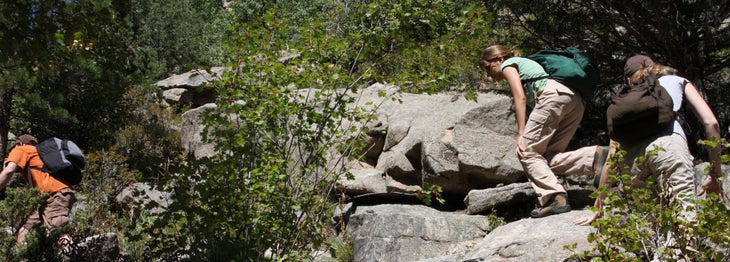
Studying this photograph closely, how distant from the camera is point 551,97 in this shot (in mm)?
4703

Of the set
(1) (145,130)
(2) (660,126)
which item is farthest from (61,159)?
(1) (145,130)

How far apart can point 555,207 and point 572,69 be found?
3.10ft

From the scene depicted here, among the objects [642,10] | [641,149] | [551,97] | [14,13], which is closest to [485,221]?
[551,97]

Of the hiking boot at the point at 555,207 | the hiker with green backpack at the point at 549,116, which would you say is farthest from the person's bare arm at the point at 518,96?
the hiking boot at the point at 555,207

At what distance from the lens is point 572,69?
185 inches

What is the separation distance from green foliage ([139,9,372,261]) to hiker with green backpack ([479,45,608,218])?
1180 mm

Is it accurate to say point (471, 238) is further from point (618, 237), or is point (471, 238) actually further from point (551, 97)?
point (618, 237)

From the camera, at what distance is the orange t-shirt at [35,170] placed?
5.90 meters

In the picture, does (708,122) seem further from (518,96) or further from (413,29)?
(413,29)

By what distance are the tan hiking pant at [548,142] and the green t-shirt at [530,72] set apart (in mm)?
55

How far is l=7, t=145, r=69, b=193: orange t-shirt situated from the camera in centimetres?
590

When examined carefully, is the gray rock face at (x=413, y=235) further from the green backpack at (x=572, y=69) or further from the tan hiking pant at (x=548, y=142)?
the green backpack at (x=572, y=69)

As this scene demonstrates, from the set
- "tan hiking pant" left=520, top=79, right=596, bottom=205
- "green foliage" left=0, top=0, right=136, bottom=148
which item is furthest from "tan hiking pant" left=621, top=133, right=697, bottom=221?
"green foliage" left=0, top=0, right=136, bottom=148

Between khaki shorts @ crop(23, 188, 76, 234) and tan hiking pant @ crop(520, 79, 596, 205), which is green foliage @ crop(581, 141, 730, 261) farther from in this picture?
khaki shorts @ crop(23, 188, 76, 234)
